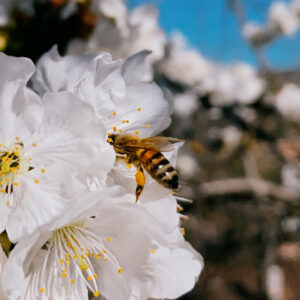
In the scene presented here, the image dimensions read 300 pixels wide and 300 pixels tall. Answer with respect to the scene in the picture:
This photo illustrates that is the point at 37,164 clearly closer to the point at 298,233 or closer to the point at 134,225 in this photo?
the point at 134,225

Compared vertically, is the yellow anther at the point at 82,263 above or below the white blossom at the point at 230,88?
above

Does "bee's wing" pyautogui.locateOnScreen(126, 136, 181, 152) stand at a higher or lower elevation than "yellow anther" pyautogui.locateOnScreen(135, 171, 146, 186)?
higher

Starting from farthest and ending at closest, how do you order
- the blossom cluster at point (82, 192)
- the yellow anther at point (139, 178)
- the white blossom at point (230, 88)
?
1. the white blossom at point (230, 88)
2. the yellow anther at point (139, 178)
3. the blossom cluster at point (82, 192)

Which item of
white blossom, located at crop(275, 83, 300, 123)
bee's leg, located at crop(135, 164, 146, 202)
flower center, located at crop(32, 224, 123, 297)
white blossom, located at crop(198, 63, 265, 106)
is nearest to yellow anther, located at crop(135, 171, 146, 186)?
bee's leg, located at crop(135, 164, 146, 202)

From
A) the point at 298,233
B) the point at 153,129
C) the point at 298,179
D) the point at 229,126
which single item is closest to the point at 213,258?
the point at 298,233

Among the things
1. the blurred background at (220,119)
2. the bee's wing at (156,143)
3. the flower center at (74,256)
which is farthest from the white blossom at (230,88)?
the flower center at (74,256)

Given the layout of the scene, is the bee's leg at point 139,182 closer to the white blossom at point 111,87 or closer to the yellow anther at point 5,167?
the white blossom at point 111,87

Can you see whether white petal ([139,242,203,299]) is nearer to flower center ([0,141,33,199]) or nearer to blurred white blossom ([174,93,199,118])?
flower center ([0,141,33,199])
